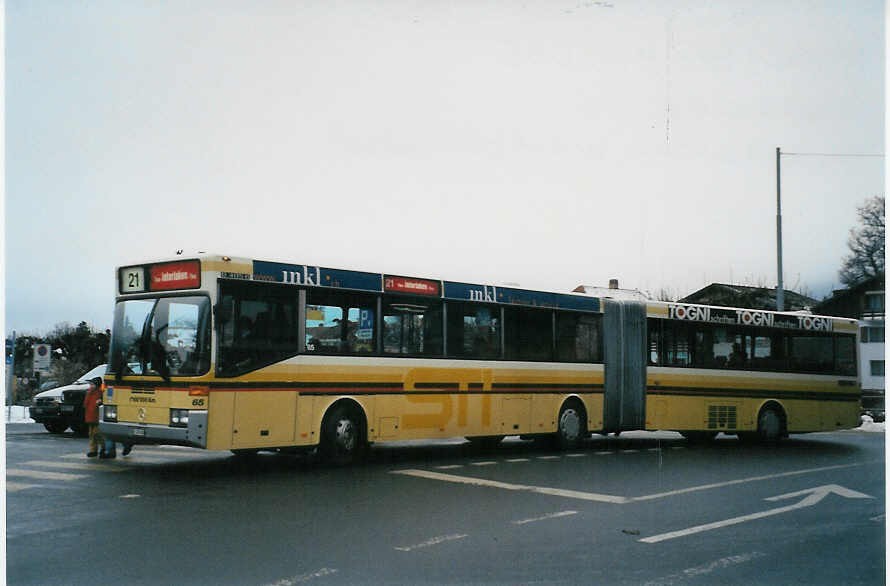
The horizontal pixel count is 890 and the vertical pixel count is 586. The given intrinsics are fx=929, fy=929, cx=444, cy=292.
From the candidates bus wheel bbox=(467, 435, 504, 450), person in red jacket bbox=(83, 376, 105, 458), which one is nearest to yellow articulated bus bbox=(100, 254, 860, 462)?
bus wheel bbox=(467, 435, 504, 450)

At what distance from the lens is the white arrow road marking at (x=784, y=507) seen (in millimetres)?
8539

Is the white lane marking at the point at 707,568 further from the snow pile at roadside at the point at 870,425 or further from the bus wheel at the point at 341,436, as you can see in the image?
the snow pile at roadside at the point at 870,425

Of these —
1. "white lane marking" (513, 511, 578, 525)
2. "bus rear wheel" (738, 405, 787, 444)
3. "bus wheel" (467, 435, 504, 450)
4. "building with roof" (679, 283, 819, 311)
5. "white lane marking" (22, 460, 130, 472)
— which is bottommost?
"white lane marking" (513, 511, 578, 525)

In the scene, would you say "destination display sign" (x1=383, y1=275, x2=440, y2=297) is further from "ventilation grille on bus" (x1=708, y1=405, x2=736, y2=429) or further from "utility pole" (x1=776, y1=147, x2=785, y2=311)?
"ventilation grille on bus" (x1=708, y1=405, x2=736, y2=429)

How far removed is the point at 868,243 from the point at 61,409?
55.6 ft

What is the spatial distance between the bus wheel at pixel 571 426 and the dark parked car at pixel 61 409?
11.1 m

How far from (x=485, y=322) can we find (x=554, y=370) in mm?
2019

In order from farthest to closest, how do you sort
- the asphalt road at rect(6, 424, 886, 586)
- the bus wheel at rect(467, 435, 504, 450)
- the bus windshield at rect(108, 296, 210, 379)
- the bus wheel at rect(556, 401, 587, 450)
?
the bus wheel at rect(467, 435, 504, 450) < the bus wheel at rect(556, 401, 587, 450) < the bus windshield at rect(108, 296, 210, 379) < the asphalt road at rect(6, 424, 886, 586)

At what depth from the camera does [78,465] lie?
1360 centimetres

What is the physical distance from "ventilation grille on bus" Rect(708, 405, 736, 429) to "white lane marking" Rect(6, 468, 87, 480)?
40.5 feet

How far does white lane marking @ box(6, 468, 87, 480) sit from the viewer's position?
12.0 m

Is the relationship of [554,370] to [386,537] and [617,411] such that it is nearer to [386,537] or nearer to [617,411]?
[617,411]

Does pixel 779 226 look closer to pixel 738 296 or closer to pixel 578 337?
pixel 578 337

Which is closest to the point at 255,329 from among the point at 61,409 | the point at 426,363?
the point at 426,363
